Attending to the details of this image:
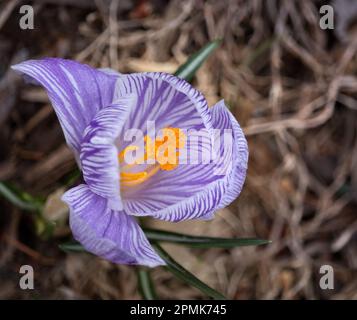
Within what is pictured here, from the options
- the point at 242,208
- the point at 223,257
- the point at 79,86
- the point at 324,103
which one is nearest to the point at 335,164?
the point at 324,103

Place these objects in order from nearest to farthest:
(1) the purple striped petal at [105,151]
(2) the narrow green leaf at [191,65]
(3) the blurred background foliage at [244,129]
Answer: (1) the purple striped petal at [105,151]
(2) the narrow green leaf at [191,65]
(3) the blurred background foliage at [244,129]

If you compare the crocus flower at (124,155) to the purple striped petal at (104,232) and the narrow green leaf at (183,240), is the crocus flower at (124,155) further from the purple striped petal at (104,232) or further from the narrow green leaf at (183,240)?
the narrow green leaf at (183,240)

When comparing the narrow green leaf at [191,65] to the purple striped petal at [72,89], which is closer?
the purple striped petal at [72,89]

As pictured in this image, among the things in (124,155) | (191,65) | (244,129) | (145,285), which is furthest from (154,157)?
(244,129)

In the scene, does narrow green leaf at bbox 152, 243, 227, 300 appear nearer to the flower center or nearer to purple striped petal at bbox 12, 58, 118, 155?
the flower center

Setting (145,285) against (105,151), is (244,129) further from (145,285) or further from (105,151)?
(105,151)

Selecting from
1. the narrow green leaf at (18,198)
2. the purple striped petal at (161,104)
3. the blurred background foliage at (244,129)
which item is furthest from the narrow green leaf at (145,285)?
the purple striped petal at (161,104)

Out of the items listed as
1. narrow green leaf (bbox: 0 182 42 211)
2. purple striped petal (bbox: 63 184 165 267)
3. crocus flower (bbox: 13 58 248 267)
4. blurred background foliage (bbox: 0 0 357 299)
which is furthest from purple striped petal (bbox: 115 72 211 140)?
blurred background foliage (bbox: 0 0 357 299)

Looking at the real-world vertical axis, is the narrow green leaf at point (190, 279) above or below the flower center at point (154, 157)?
below
